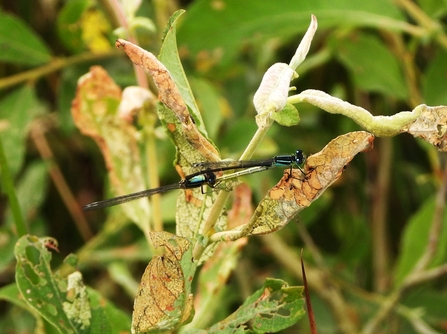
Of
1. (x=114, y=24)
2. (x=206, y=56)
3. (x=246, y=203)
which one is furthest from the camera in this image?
(x=206, y=56)

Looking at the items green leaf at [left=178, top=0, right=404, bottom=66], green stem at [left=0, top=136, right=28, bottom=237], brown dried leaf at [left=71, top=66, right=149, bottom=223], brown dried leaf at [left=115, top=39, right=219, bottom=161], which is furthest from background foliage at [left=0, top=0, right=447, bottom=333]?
brown dried leaf at [left=115, top=39, right=219, bottom=161]

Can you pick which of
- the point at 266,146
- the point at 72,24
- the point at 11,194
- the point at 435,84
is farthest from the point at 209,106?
the point at 11,194

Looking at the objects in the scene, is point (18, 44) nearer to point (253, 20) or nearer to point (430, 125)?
point (253, 20)

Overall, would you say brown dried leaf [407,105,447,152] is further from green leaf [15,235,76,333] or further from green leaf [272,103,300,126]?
green leaf [15,235,76,333]

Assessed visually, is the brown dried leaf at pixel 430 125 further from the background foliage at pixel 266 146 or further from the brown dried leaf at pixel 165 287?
the background foliage at pixel 266 146

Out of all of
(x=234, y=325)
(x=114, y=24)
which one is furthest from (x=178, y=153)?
(x=114, y=24)

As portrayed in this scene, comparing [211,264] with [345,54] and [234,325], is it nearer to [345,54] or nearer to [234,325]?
[234,325]
